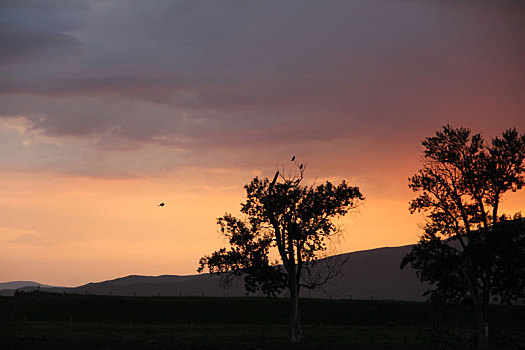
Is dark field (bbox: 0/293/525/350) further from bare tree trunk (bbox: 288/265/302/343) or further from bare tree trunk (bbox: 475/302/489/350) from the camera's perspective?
bare tree trunk (bbox: 475/302/489/350)

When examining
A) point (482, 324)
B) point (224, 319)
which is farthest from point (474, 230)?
point (224, 319)

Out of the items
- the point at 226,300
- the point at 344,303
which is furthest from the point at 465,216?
the point at 226,300

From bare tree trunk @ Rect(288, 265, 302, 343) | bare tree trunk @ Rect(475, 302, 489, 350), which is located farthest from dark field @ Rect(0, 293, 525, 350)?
bare tree trunk @ Rect(475, 302, 489, 350)

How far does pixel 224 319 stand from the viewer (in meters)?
97.9

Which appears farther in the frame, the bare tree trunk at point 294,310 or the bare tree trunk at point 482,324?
the bare tree trunk at point 294,310

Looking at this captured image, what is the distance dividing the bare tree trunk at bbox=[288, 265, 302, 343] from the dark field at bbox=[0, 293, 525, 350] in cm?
431

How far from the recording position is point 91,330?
78.3 metres

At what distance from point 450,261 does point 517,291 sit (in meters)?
6.31

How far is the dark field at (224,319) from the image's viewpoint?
72.6 metres

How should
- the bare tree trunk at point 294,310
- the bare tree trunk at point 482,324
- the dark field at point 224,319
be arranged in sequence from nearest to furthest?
the bare tree trunk at point 482,324, the bare tree trunk at point 294,310, the dark field at point 224,319

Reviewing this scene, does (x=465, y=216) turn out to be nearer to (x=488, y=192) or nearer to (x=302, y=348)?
(x=488, y=192)

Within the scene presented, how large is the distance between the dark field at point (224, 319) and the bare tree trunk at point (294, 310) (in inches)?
170

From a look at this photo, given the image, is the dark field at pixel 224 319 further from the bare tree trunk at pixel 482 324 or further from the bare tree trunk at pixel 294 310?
the bare tree trunk at pixel 482 324

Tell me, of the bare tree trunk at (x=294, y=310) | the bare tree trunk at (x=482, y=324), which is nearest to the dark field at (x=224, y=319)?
the bare tree trunk at (x=294, y=310)
